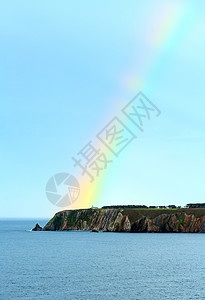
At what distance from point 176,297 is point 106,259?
5406 centimetres

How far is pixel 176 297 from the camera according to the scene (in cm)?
7625

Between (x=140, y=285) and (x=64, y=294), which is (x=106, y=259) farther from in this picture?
(x=64, y=294)

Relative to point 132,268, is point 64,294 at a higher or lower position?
lower

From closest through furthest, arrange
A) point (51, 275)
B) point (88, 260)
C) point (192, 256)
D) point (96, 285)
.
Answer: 1. point (96, 285)
2. point (51, 275)
3. point (88, 260)
4. point (192, 256)

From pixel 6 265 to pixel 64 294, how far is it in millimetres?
42514

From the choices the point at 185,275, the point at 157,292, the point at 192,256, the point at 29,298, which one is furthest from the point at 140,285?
the point at 192,256

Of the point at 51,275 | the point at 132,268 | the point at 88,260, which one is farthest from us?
the point at 88,260

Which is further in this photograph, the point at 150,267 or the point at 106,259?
the point at 106,259

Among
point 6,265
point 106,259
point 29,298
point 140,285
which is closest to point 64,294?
point 29,298

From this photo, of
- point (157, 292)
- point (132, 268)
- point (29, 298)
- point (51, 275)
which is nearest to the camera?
point (29, 298)

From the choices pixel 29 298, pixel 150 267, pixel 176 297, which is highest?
pixel 150 267

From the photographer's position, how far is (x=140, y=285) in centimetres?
8669

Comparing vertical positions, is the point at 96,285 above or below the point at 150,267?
below

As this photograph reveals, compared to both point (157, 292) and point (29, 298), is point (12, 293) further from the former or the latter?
point (157, 292)
